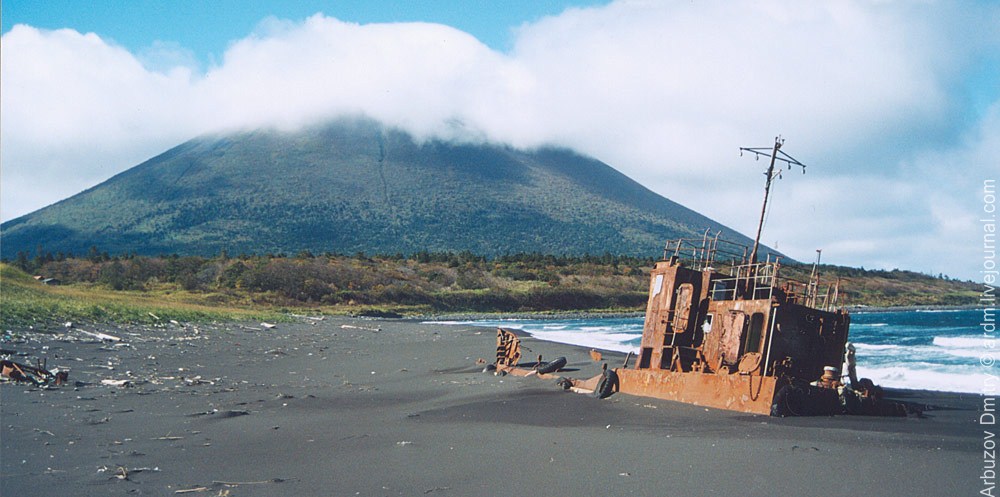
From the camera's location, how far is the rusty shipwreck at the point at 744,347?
1200cm

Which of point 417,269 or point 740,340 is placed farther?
point 417,269

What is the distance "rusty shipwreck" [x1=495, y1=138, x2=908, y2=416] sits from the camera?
12.0 meters

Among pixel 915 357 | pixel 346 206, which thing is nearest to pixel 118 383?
pixel 915 357

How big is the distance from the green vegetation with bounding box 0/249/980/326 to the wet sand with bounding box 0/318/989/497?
19.1 meters

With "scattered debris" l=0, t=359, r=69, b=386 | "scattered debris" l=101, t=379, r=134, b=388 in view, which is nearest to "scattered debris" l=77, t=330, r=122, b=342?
"scattered debris" l=101, t=379, r=134, b=388

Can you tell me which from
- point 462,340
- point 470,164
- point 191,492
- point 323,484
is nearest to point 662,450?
point 323,484

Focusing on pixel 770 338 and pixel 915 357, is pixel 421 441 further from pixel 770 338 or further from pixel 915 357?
pixel 915 357

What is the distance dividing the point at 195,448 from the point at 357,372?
373 inches

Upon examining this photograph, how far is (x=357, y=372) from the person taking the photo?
1861 cm

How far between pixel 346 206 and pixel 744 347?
130132 mm

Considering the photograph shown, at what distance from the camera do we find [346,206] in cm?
13838

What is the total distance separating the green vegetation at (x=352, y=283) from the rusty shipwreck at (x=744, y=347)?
22938 millimetres

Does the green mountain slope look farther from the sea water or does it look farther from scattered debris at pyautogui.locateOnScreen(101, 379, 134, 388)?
scattered debris at pyautogui.locateOnScreen(101, 379, 134, 388)

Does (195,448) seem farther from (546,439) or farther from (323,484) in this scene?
(546,439)
